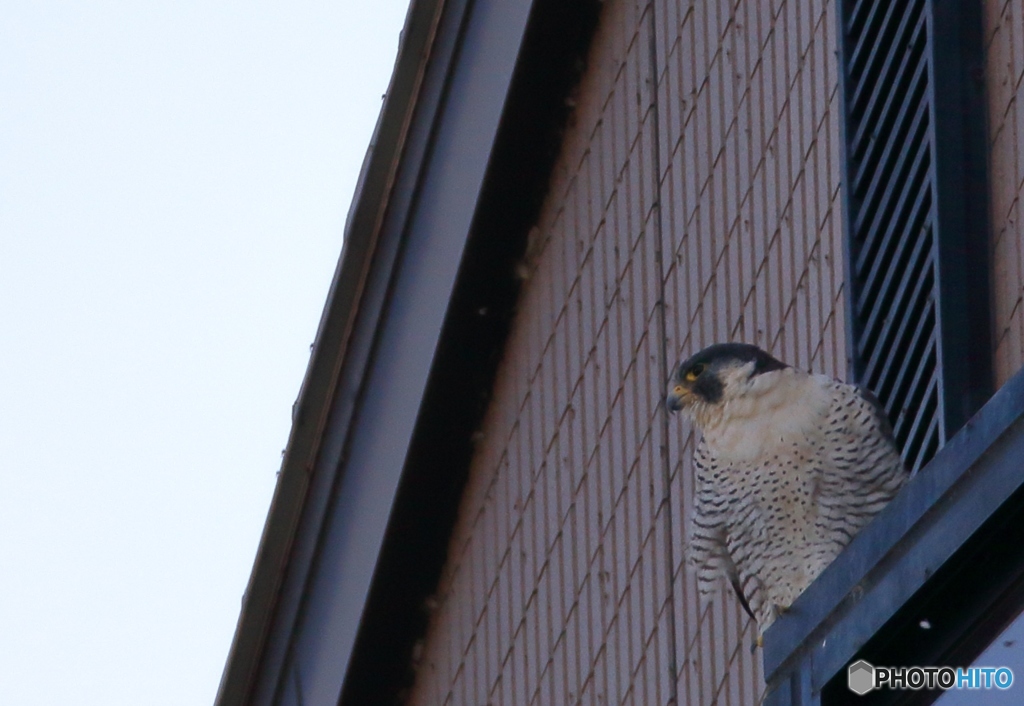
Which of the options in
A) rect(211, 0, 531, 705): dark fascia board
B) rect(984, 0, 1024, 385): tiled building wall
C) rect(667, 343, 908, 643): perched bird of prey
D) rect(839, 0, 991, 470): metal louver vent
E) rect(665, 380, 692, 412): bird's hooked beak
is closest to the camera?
rect(667, 343, 908, 643): perched bird of prey

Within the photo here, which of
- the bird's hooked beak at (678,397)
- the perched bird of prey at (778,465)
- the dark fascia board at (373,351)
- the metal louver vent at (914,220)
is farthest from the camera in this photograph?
the dark fascia board at (373,351)

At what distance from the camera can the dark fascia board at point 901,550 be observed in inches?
149

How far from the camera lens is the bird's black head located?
6.03 meters

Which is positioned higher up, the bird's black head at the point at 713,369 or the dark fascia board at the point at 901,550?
the bird's black head at the point at 713,369

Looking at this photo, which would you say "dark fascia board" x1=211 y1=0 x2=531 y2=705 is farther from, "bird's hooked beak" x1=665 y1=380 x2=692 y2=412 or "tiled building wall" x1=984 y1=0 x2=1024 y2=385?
"tiled building wall" x1=984 y1=0 x2=1024 y2=385

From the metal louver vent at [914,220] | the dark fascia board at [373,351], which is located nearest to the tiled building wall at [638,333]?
the metal louver vent at [914,220]

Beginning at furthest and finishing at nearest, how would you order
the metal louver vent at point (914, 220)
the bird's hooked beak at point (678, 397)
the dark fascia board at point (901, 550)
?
the bird's hooked beak at point (678, 397), the metal louver vent at point (914, 220), the dark fascia board at point (901, 550)

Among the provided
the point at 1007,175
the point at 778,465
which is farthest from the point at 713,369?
the point at 1007,175

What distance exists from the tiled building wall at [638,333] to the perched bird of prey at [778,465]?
0.55m

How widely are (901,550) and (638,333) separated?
3.68 metres

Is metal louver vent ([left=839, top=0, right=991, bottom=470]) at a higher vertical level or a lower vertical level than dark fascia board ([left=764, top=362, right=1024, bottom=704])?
higher

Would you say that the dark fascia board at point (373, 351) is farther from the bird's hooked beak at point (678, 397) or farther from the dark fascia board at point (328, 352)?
the bird's hooked beak at point (678, 397)

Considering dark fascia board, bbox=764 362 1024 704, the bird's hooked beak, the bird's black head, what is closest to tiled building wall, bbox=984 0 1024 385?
the bird's black head

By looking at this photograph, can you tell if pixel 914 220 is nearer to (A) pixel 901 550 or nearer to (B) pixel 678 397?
(B) pixel 678 397
